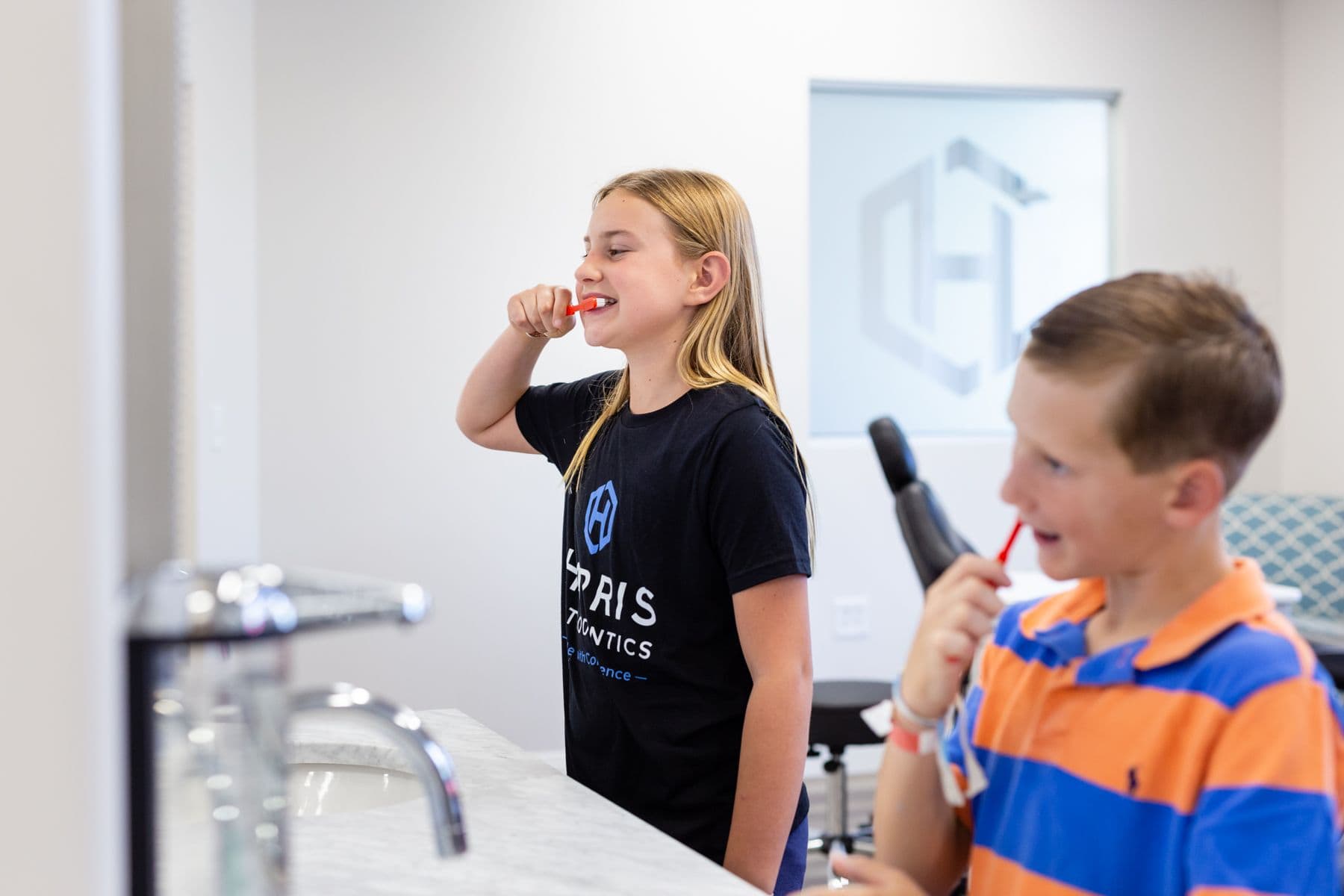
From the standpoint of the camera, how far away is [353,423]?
3598 mm

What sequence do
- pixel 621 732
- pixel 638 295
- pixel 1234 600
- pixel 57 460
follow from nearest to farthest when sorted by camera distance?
1. pixel 57 460
2. pixel 1234 600
3. pixel 621 732
4. pixel 638 295

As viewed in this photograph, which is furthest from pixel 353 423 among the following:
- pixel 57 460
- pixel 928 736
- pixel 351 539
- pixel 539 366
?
pixel 57 460

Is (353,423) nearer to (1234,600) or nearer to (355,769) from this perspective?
(355,769)

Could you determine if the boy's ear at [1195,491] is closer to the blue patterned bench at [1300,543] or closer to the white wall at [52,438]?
the white wall at [52,438]

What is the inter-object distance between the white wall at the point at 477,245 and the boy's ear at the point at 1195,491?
9.58 ft

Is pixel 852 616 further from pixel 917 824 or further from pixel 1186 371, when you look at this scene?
pixel 1186 371

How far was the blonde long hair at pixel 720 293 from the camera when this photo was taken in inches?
56.8

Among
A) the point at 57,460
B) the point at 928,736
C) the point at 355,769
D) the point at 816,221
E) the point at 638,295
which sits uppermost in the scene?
the point at 816,221

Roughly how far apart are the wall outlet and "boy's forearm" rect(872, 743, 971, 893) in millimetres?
2977

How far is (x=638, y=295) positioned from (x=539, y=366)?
2237 millimetres

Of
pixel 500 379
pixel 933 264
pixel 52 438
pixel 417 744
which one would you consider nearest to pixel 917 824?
pixel 417 744

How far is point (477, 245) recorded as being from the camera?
3.65 m

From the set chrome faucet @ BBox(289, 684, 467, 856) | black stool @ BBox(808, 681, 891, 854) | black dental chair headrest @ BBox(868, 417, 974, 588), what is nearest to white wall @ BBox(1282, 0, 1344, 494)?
black stool @ BBox(808, 681, 891, 854)

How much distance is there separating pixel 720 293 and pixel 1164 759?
0.84 m
